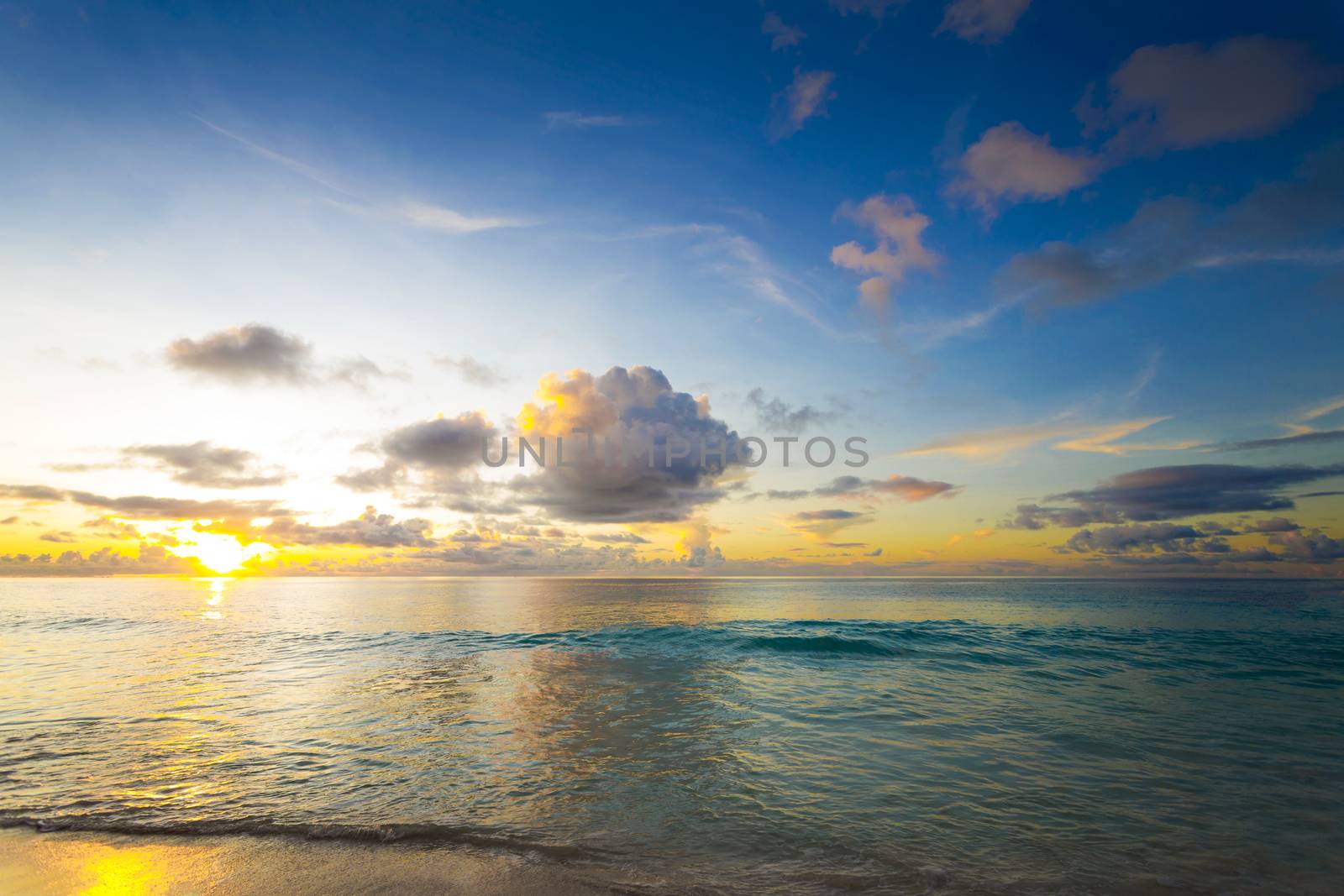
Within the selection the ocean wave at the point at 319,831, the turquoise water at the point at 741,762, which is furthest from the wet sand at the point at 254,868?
the turquoise water at the point at 741,762

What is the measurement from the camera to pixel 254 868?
7.76 m

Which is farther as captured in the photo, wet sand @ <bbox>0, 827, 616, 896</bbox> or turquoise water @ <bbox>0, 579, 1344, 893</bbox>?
turquoise water @ <bbox>0, 579, 1344, 893</bbox>

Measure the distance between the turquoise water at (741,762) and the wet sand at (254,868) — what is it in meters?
0.48

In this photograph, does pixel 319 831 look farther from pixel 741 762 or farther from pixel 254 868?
pixel 741 762

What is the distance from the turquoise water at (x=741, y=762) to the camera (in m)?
8.49

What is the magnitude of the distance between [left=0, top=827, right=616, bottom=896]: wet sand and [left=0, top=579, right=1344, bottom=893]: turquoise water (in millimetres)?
482

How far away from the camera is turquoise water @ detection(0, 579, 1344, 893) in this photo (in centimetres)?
849

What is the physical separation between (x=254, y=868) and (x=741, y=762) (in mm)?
8643

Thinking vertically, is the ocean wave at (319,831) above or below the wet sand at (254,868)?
below

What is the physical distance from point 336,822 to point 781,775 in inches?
311

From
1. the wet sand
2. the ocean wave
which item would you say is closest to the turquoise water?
the ocean wave

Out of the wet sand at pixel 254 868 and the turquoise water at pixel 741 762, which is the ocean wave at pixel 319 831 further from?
the wet sand at pixel 254 868

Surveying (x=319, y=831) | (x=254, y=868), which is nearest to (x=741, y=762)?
(x=319, y=831)

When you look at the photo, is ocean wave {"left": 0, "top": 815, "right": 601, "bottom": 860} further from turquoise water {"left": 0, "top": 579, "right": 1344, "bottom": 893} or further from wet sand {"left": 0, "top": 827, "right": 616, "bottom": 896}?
wet sand {"left": 0, "top": 827, "right": 616, "bottom": 896}
